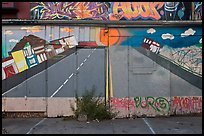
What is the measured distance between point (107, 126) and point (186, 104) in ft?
10.3

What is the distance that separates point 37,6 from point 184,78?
223 inches

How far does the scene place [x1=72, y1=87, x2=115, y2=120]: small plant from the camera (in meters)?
9.03

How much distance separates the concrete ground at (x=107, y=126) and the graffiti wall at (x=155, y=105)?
0.28 meters

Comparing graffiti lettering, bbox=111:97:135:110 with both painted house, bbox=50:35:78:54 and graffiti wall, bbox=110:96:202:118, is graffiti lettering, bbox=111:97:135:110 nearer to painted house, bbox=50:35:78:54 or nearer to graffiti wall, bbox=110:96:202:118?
graffiti wall, bbox=110:96:202:118

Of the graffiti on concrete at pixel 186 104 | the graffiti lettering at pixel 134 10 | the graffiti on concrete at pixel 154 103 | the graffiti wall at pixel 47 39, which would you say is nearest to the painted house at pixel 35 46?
the graffiti wall at pixel 47 39

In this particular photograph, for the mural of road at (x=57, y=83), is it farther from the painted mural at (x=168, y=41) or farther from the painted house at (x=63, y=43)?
the painted mural at (x=168, y=41)

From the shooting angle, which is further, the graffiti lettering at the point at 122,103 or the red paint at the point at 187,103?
the red paint at the point at 187,103

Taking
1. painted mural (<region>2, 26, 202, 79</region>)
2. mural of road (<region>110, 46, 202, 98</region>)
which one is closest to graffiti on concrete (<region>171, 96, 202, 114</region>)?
mural of road (<region>110, 46, 202, 98</region>)

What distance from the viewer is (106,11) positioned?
31.0 ft

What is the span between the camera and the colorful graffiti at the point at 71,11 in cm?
942

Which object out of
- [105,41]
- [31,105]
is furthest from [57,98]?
[105,41]

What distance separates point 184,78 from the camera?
9.56 m

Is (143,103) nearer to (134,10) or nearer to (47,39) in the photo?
(134,10)

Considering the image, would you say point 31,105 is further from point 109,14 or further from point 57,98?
point 109,14
